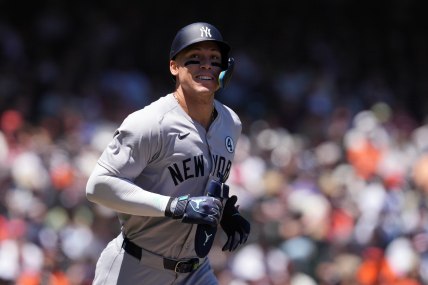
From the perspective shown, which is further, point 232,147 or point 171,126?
point 232,147

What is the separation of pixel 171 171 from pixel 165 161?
0.21 feet

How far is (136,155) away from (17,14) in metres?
10.5

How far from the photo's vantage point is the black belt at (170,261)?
538 cm

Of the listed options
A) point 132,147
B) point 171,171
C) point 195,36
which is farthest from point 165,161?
point 195,36

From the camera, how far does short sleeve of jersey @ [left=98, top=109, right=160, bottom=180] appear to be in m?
5.13

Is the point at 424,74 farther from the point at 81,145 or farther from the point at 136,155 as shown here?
the point at 136,155

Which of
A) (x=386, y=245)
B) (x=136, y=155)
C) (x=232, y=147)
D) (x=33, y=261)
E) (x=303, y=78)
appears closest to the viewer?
(x=136, y=155)

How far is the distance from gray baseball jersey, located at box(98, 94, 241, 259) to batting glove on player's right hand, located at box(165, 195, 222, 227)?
0.87ft

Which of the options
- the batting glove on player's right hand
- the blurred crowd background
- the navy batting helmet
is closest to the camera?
the batting glove on player's right hand

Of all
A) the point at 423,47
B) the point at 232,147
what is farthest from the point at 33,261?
the point at 423,47

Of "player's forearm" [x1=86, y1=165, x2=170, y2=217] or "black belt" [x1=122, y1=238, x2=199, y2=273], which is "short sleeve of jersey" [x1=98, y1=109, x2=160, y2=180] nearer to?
"player's forearm" [x1=86, y1=165, x2=170, y2=217]

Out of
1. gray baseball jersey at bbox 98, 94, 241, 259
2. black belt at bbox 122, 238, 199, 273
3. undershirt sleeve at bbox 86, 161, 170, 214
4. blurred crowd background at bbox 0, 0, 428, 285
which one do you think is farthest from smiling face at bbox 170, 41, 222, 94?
blurred crowd background at bbox 0, 0, 428, 285

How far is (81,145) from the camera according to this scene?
11328 millimetres

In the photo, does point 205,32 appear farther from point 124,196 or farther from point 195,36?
point 124,196
